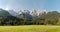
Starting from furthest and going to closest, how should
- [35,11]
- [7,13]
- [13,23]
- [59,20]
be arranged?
[35,11], [59,20], [7,13], [13,23]

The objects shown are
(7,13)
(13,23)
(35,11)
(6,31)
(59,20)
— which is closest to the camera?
(6,31)

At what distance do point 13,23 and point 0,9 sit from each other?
1.97m

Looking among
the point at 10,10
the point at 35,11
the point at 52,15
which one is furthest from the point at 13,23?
the point at 52,15

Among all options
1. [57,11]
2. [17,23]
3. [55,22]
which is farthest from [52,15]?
[17,23]

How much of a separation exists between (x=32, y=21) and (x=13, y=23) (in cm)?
187

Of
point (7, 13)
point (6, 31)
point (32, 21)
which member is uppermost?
point (7, 13)

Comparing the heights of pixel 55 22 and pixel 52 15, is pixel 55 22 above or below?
below

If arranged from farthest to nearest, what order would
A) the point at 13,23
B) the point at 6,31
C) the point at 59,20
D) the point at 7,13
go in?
the point at 59,20, the point at 7,13, the point at 13,23, the point at 6,31

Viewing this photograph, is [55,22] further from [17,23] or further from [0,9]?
[0,9]

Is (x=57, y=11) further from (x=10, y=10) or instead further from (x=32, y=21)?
(x=10, y=10)

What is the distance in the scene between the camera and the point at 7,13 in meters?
10.8

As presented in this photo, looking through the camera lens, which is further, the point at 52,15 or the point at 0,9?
the point at 52,15

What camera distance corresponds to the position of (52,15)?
12.6 metres

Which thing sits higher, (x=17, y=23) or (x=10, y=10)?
(x=10, y=10)
